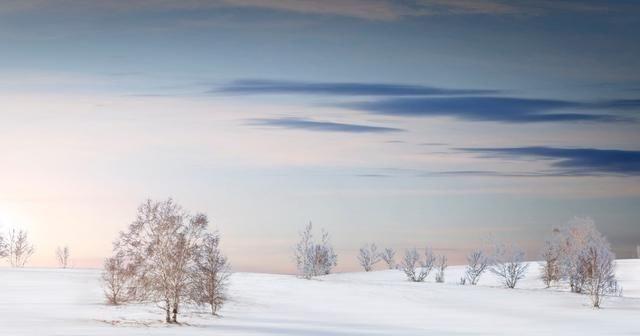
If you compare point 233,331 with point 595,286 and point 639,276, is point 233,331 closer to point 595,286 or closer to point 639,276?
point 595,286

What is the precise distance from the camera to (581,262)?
242 ft

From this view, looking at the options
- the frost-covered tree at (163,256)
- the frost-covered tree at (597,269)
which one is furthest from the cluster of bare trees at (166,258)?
the frost-covered tree at (597,269)

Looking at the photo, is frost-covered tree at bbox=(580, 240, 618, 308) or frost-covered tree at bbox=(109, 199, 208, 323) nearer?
frost-covered tree at bbox=(109, 199, 208, 323)

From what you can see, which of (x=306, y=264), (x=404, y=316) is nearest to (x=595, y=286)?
(x=404, y=316)

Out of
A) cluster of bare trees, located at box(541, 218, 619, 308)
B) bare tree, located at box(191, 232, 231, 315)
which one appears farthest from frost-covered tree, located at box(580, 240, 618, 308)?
bare tree, located at box(191, 232, 231, 315)

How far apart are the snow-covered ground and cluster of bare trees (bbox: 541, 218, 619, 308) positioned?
1.75 metres

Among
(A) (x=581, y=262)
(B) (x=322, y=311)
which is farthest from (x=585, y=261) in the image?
(B) (x=322, y=311)

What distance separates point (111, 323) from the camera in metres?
44.1

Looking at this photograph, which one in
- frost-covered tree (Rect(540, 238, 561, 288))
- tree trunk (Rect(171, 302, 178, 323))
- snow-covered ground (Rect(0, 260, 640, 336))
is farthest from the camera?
frost-covered tree (Rect(540, 238, 561, 288))

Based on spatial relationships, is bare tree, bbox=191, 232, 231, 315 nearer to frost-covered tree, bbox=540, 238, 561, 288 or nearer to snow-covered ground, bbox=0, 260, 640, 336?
snow-covered ground, bbox=0, 260, 640, 336

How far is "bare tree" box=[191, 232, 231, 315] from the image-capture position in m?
45.5

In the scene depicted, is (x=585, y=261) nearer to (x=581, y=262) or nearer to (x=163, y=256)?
(x=581, y=262)

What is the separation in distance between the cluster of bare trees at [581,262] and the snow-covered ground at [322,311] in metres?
1.75

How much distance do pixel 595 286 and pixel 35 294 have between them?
38.2 metres
